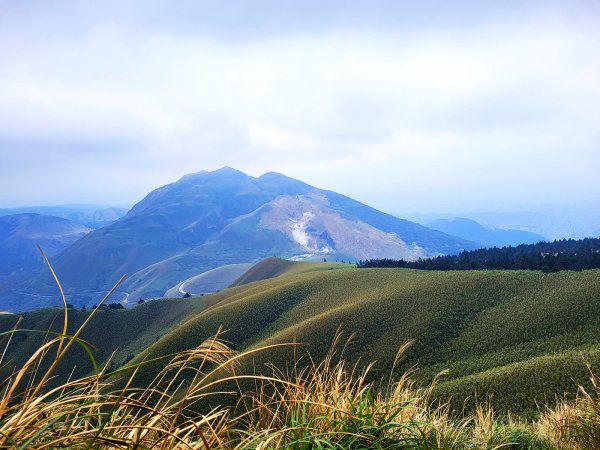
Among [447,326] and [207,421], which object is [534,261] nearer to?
[447,326]

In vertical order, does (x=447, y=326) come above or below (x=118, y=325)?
above

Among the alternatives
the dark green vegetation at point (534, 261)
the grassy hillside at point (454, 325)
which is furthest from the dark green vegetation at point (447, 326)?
the dark green vegetation at point (534, 261)

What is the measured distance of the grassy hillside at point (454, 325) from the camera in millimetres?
45781

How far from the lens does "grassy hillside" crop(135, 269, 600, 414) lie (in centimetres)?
4578

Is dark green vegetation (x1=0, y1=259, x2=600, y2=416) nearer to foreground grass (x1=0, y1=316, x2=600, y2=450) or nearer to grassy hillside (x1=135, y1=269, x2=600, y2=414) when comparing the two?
grassy hillside (x1=135, y1=269, x2=600, y2=414)

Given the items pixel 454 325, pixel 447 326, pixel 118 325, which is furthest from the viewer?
pixel 118 325

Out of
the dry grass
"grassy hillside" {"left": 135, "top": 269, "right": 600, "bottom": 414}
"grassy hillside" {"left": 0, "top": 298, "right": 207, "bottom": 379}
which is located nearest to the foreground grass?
the dry grass

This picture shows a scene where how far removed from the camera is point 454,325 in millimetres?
73188

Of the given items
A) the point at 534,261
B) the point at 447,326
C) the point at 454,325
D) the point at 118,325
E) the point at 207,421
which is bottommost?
the point at 118,325

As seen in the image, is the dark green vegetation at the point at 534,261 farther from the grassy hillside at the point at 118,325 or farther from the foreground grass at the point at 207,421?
the foreground grass at the point at 207,421

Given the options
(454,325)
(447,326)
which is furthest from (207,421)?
(454,325)

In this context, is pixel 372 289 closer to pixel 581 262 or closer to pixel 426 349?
pixel 426 349

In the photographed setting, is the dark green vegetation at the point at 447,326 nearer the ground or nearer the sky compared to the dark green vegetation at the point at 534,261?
nearer the ground

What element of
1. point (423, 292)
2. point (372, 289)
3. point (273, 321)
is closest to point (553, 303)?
point (423, 292)
